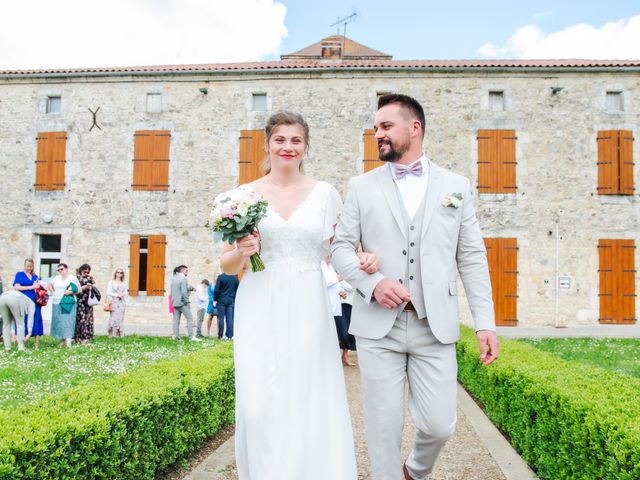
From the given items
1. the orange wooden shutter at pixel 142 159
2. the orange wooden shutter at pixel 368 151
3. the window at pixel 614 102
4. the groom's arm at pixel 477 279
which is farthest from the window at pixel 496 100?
the groom's arm at pixel 477 279

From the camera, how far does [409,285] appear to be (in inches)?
122

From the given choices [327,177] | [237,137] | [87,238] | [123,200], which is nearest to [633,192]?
[327,177]

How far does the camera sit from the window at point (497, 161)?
57.3 feet

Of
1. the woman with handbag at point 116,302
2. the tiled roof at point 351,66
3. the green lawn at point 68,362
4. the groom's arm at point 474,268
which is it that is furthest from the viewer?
the tiled roof at point 351,66

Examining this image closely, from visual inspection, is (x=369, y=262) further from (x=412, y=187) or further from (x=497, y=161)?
(x=497, y=161)

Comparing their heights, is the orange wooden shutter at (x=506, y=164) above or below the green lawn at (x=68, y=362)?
above

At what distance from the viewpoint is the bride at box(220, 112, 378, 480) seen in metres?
3.12

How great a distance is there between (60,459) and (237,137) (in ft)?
52.8

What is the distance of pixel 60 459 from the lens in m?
2.73

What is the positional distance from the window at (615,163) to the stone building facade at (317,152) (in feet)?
0.30

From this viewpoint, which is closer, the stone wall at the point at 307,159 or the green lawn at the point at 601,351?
the green lawn at the point at 601,351

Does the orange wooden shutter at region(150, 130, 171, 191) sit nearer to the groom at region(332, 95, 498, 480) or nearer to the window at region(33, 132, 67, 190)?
the window at region(33, 132, 67, 190)

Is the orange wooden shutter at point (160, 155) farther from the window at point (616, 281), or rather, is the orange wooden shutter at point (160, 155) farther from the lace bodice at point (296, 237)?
the lace bodice at point (296, 237)

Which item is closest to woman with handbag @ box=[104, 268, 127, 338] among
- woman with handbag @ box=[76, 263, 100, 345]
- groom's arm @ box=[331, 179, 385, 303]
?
woman with handbag @ box=[76, 263, 100, 345]
